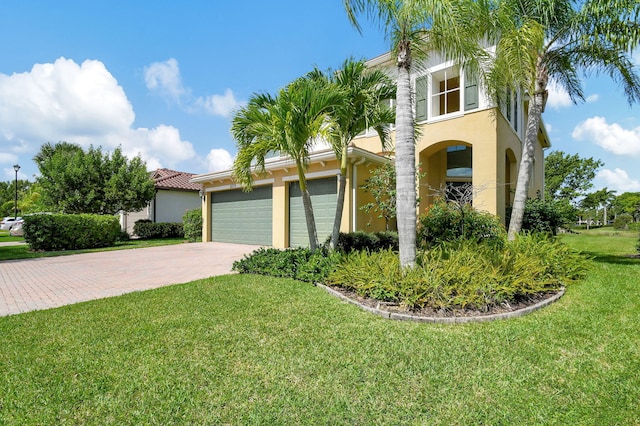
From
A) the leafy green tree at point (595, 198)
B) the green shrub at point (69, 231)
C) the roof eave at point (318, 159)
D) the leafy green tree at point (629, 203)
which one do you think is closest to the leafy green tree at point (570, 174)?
the leafy green tree at point (595, 198)

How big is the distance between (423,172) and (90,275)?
12109mm

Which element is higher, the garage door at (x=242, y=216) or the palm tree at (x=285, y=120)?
the palm tree at (x=285, y=120)

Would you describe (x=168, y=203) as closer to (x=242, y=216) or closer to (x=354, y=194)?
(x=242, y=216)

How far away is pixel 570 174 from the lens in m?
42.6

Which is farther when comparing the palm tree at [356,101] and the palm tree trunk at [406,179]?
the palm tree at [356,101]

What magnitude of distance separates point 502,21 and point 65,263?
15.0 m

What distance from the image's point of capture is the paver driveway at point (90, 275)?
21.0 feet

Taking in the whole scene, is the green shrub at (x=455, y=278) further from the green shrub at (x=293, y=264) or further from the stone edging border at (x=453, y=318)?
the green shrub at (x=293, y=264)

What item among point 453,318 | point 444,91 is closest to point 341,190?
point 453,318

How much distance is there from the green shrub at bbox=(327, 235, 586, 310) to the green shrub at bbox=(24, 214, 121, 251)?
14.8 m

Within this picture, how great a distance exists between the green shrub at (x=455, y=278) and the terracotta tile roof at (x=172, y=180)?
1924cm

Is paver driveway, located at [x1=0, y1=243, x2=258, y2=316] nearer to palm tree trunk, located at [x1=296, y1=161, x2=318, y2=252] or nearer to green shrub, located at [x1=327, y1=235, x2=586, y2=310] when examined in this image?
palm tree trunk, located at [x1=296, y1=161, x2=318, y2=252]

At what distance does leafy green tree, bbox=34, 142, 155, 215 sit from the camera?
18.9 meters

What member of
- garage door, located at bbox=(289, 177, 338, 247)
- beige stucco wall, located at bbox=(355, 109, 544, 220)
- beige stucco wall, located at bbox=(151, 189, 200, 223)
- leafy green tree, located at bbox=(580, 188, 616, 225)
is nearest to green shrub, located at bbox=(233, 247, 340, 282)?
garage door, located at bbox=(289, 177, 338, 247)
